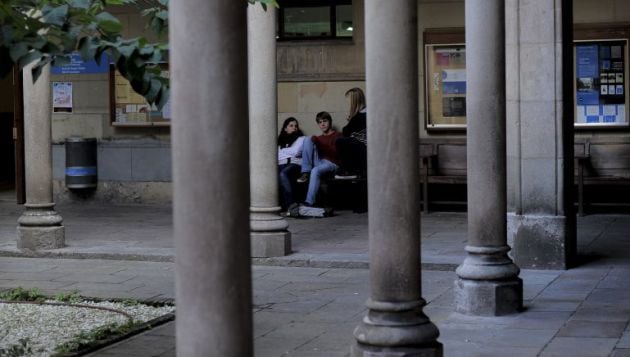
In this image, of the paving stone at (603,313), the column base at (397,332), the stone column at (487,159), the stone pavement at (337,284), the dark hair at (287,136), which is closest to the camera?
the column base at (397,332)

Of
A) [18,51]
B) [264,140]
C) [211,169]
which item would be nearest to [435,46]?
[264,140]

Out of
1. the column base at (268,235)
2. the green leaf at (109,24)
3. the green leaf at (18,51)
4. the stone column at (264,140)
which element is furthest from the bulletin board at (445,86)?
the green leaf at (18,51)

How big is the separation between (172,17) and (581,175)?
11072mm

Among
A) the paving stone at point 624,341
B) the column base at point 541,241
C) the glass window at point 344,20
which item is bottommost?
the paving stone at point 624,341

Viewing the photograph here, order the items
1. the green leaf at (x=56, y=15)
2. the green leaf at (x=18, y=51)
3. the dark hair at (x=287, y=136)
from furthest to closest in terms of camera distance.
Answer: the dark hair at (x=287, y=136) → the green leaf at (x=56, y=15) → the green leaf at (x=18, y=51)

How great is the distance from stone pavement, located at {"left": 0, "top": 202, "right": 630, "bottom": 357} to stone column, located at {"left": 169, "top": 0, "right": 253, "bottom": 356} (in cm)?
370

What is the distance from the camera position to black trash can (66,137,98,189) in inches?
655

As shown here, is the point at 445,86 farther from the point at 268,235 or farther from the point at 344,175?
the point at 268,235

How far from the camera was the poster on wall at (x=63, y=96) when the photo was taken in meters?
17.1

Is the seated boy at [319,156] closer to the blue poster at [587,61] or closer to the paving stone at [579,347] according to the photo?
the blue poster at [587,61]

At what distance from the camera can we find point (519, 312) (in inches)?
335

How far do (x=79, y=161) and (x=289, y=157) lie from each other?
3097mm

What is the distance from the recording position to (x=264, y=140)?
11695 mm

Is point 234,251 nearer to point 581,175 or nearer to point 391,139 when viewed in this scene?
point 391,139
